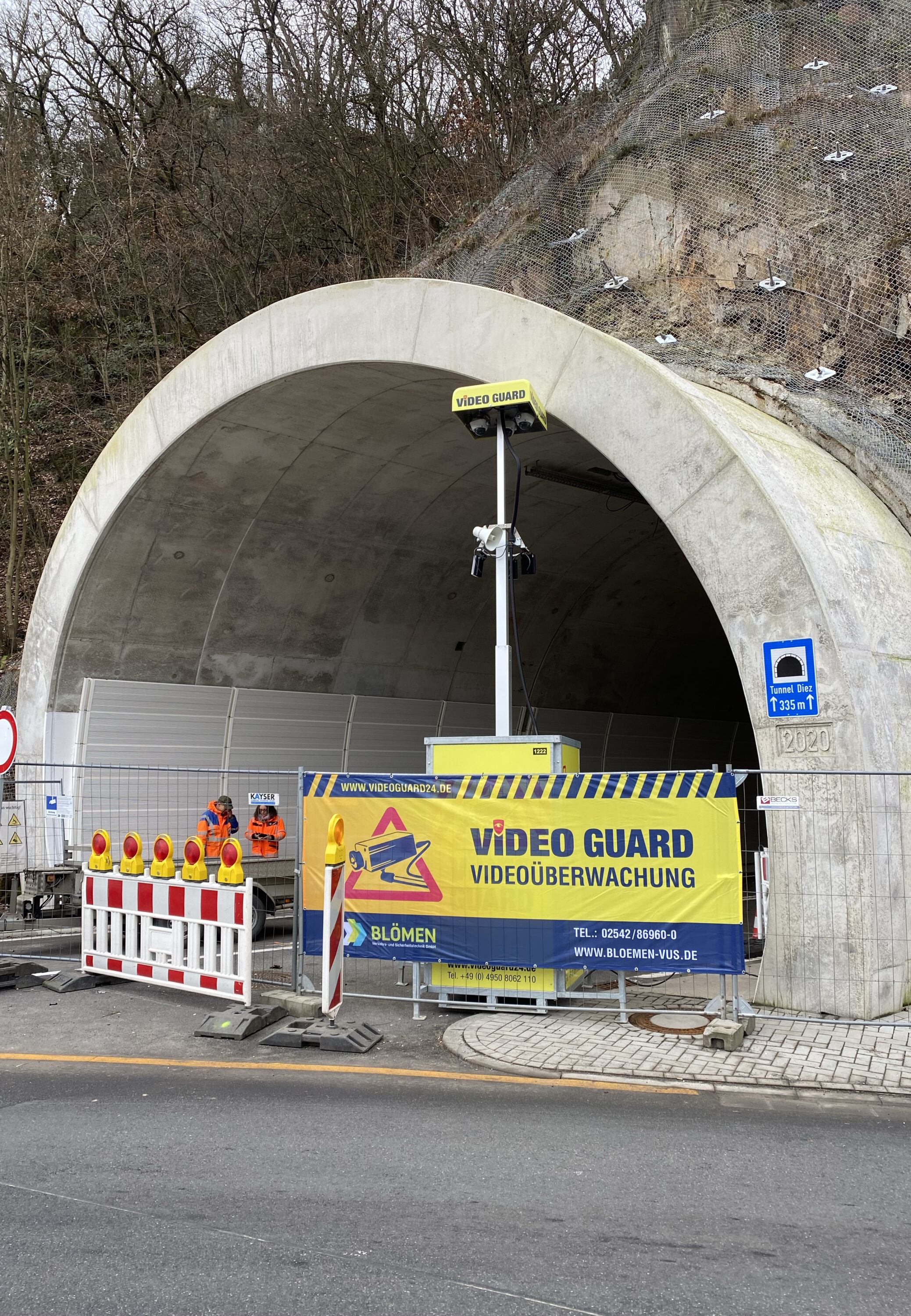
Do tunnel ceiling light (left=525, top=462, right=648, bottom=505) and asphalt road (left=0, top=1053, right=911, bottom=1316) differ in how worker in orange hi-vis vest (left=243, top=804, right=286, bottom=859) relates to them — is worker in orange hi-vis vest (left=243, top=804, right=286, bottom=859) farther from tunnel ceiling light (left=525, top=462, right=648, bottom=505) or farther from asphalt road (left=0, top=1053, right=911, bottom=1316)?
asphalt road (left=0, top=1053, right=911, bottom=1316)

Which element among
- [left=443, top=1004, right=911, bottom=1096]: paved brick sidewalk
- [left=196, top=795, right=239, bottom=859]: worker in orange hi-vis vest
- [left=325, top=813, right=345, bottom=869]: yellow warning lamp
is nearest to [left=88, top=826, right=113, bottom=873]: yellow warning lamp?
[left=325, top=813, right=345, bottom=869]: yellow warning lamp

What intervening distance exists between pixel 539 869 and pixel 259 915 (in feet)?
17.0

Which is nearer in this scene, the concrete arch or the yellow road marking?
the yellow road marking

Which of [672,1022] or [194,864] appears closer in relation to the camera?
[672,1022]

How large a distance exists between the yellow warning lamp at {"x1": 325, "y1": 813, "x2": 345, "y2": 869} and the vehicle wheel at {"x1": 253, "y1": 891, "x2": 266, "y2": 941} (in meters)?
4.38

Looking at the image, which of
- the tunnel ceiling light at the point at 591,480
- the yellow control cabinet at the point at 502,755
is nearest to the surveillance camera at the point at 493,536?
the yellow control cabinet at the point at 502,755

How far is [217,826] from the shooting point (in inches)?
456

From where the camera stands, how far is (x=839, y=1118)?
5645 millimetres

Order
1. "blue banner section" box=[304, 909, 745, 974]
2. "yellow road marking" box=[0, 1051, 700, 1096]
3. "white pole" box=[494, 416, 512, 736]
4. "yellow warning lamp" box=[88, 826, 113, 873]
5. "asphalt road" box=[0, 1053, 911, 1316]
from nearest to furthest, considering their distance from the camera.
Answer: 1. "asphalt road" box=[0, 1053, 911, 1316]
2. "yellow road marking" box=[0, 1051, 700, 1096]
3. "blue banner section" box=[304, 909, 745, 974]
4. "white pole" box=[494, 416, 512, 736]
5. "yellow warning lamp" box=[88, 826, 113, 873]

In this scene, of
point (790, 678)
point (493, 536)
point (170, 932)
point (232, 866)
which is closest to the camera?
point (232, 866)

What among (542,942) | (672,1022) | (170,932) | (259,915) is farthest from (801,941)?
(259,915)

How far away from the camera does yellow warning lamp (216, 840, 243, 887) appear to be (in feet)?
25.6

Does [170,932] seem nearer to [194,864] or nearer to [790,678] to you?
[194,864]

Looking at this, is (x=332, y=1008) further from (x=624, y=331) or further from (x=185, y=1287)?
(x=624, y=331)
